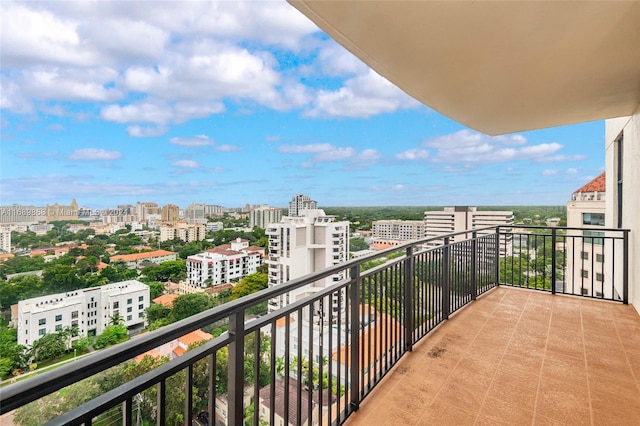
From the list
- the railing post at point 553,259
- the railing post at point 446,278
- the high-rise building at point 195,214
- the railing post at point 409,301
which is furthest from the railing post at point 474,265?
the high-rise building at point 195,214

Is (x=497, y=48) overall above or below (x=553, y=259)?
above

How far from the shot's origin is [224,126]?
25.0m

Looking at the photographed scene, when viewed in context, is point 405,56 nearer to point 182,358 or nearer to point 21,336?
point 182,358

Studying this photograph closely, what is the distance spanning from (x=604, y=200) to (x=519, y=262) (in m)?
3.08

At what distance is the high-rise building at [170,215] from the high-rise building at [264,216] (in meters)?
2.01

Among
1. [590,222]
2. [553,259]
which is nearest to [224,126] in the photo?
[590,222]

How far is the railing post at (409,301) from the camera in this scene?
2600mm

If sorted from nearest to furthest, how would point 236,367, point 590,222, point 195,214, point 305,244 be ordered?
point 236,367, point 590,222, point 305,244, point 195,214

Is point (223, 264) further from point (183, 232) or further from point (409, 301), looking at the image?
point (409, 301)

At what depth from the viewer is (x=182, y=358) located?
3.20 feet

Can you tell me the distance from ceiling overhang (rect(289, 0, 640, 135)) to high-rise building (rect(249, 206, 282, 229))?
6711 millimetres

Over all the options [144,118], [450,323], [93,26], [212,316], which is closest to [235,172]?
[144,118]

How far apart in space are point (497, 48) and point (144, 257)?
22.0 feet

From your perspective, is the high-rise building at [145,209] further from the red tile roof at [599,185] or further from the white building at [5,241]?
the red tile roof at [599,185]
